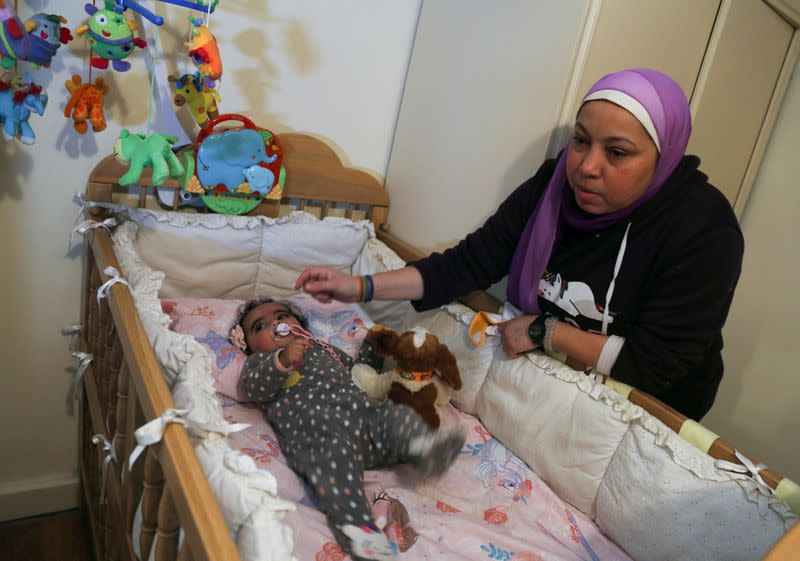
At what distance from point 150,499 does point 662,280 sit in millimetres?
917

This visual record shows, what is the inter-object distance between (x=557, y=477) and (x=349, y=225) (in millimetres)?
913

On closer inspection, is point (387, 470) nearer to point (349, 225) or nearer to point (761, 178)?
point (349, 225)

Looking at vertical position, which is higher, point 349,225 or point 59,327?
point 349,225

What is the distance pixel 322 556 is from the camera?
0.94 meters

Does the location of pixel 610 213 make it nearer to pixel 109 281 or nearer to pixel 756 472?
pixel 756 472

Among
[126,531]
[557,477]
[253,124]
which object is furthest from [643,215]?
[126,531]

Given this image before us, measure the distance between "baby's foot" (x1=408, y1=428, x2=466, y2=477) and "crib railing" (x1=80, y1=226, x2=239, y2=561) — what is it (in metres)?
0.46

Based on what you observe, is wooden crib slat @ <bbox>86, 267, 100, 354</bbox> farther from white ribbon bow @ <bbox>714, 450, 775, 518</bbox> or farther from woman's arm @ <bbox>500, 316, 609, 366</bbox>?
white ribbon bow @ <bbox>714, 450, 775, 518</bbox>

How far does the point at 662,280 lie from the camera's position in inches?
42.4

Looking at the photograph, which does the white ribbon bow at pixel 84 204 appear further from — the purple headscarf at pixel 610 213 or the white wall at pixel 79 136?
the purple headscarf at pixel 610 213

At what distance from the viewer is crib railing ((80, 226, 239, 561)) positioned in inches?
24.4

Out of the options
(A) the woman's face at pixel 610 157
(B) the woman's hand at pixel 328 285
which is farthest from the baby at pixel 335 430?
(A) the woman's face at pixel 610 157

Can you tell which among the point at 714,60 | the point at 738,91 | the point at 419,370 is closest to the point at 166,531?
the point at 419,370

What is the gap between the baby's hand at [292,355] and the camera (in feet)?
3.98
